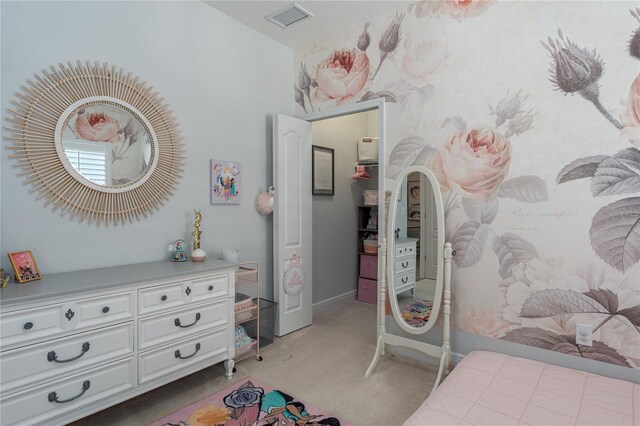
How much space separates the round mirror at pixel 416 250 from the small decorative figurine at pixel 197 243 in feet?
4.71

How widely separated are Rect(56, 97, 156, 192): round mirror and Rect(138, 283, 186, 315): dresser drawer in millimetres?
763

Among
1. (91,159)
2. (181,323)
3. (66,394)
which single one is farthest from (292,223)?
(66,394)

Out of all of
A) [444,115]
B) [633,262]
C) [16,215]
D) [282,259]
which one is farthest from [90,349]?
[633,262]

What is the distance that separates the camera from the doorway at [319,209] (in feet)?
10.5

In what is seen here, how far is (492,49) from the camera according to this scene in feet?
7.75

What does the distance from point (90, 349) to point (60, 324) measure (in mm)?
203

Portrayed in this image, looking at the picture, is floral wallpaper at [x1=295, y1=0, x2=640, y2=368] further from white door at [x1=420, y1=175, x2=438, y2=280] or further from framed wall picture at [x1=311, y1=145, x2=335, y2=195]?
framed wall picture at [x1=311, y1=145, x2=335, y2=195]

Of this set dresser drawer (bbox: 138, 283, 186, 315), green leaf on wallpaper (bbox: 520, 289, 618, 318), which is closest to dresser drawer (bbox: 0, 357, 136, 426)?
dresser drawer (bbox: 138, 283, 186, 315)

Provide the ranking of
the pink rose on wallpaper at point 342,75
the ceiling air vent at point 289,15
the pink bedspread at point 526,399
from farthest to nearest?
the pink rose on wallpaper at point 342,75, the ceiling air vent at point 289,15, the pink bedspread at point 526,399

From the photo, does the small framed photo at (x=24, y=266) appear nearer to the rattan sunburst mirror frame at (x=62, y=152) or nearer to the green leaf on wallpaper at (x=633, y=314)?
the rattan sunburst mirror frame at (x=62, y=152)

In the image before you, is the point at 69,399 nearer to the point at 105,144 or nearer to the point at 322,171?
the point at 105,144

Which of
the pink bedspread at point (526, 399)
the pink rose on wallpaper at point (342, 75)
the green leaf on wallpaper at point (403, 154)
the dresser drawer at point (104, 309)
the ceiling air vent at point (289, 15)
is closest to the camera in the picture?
the pink bedspread at point (526, 399)

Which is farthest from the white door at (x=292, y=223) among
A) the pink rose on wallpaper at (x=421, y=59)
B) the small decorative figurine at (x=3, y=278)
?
the small decorative figurine at (x=3, y=278)

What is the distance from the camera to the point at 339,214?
4297 mm
